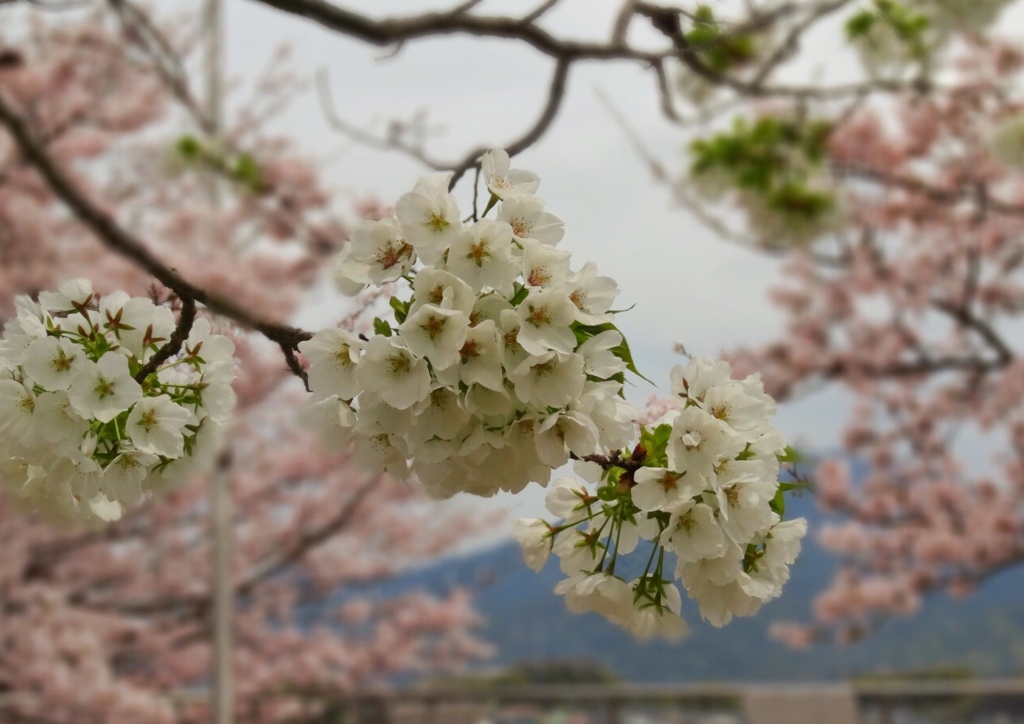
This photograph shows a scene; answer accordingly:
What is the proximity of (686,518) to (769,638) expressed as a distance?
4309mm

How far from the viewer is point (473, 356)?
0.33 m

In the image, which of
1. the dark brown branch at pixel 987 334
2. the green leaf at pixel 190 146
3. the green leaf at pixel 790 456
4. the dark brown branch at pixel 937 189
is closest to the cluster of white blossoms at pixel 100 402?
the green leaf at pixel 790 456

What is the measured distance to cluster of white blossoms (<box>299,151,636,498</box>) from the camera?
13.0 inches

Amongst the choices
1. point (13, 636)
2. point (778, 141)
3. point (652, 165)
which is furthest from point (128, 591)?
point (778, 141)

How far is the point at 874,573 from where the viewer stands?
4051mm

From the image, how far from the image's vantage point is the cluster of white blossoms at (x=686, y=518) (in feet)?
1.15

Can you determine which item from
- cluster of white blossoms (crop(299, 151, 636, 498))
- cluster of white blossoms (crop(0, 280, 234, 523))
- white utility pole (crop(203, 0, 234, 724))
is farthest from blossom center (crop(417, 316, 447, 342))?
white utility pole (crop(203, 0, 234, 724))

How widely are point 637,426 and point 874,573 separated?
13.3 feet

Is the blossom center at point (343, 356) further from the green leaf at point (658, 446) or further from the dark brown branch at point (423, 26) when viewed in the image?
the dark brown branch at point (423, 26)

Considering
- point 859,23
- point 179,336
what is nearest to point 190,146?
point 859,23

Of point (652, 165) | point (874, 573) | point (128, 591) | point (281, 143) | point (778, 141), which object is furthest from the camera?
point (874, 573)

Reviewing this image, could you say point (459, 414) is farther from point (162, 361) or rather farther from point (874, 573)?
point (874, 573)

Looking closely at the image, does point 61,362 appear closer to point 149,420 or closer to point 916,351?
point 149,420

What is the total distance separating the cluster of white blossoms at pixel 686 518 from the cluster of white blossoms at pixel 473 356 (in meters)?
0.02
